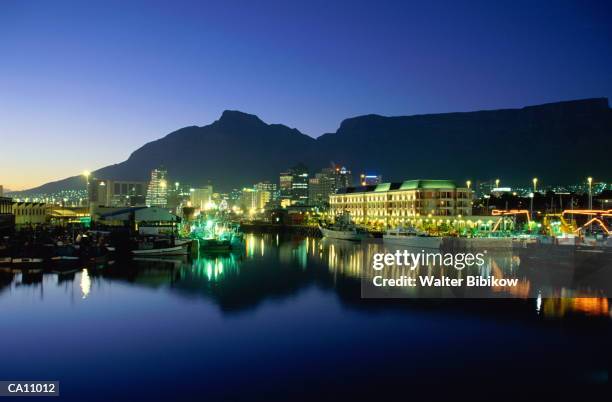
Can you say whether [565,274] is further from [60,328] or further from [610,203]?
[610,203]

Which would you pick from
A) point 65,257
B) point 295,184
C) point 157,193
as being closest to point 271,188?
point 295,184

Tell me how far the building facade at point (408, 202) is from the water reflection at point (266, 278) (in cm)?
2856

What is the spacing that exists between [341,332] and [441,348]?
3165 millimetres

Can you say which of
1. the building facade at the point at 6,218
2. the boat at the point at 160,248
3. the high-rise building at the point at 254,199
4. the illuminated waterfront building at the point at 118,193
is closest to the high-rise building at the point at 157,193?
the illuminated waterfront building at the point at 118,193

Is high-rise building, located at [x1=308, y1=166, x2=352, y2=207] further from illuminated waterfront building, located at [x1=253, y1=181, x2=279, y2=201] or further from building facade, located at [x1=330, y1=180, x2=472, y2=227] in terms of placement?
building facade, located at [x1=330, y1=180, x2=472, y2=227]

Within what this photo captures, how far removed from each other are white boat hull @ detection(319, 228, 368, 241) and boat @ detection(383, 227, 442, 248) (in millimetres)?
7036

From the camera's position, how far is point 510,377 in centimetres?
1208

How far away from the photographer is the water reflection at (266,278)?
65.1ft

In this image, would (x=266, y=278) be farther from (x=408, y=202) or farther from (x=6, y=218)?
(x=408, y=202)

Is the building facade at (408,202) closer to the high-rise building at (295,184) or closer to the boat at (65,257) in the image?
the boat at (65,257)

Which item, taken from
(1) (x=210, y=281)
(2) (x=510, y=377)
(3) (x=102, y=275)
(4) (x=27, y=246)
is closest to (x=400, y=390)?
(2) (x=510, y=377)

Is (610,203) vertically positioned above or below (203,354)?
above

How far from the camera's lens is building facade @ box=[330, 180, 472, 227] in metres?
64.9

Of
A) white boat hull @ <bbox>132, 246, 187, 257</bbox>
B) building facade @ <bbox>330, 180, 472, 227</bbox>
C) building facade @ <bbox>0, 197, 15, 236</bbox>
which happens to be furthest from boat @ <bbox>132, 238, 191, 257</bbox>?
building facade @ <bbox>330, 180, 472, 227</bbox>
